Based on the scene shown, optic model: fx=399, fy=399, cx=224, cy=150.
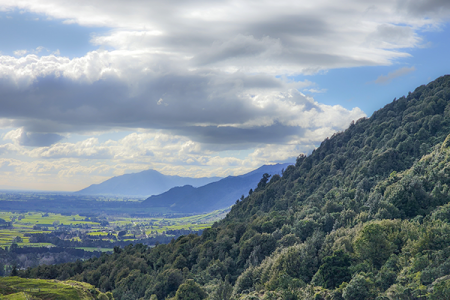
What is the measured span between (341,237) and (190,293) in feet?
87.0

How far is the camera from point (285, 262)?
214 ft

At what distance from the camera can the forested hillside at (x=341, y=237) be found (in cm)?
5206

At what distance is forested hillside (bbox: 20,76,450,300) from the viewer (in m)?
52.1

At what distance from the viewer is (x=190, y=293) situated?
6319cm

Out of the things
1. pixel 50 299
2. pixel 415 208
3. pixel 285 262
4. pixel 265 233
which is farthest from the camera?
pixel 265 233

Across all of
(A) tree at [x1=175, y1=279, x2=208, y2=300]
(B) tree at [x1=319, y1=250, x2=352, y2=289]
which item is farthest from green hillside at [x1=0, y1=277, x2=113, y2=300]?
(B) tree at [x1=319, y1=250, x2=352, y2=289]

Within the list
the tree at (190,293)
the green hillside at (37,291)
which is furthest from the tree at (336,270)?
the green hillside at (37,291)

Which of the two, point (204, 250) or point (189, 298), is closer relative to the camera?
point (189, 298)

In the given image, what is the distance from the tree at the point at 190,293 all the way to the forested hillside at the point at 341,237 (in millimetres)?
169

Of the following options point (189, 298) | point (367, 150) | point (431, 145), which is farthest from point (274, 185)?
point (189, 298)

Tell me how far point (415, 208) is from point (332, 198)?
3300 cm

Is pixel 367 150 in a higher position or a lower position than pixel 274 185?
higher

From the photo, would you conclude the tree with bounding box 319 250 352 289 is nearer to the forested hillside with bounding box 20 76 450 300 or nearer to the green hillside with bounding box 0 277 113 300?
the forested hillside with bounding box 20 76 450 300

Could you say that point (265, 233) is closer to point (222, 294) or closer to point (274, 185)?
point (222, 294)
